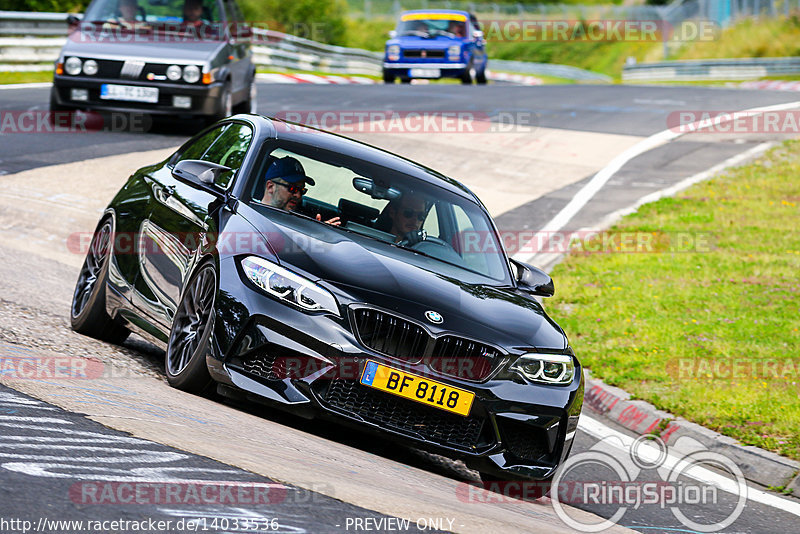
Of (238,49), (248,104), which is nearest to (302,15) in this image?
(248,104)

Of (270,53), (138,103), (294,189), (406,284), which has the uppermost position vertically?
(294,189)

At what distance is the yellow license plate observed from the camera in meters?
5.38

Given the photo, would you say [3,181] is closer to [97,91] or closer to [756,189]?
[97,91]

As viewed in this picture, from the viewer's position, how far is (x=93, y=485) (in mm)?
3939

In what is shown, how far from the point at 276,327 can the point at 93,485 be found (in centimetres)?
166

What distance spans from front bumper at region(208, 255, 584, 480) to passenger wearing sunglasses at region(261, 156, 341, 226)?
106cm

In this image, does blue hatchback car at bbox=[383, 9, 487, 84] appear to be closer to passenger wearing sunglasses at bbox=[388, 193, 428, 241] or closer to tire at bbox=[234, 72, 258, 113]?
tire at bbox=[234, 72, 258, 113]

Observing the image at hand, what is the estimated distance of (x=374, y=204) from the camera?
22.5ft

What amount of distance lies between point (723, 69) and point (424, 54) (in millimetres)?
13166

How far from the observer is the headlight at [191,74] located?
15.7 m

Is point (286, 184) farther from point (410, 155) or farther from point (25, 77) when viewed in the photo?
point (25, 77)

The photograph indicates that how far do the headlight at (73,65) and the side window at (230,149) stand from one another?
345 inches

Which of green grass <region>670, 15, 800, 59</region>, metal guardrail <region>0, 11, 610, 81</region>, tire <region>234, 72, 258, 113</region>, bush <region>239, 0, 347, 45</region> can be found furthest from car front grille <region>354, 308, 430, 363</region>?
bush <region>239, 0, 347, 45</region>

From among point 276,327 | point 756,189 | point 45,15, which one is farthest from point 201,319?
point 45,15
